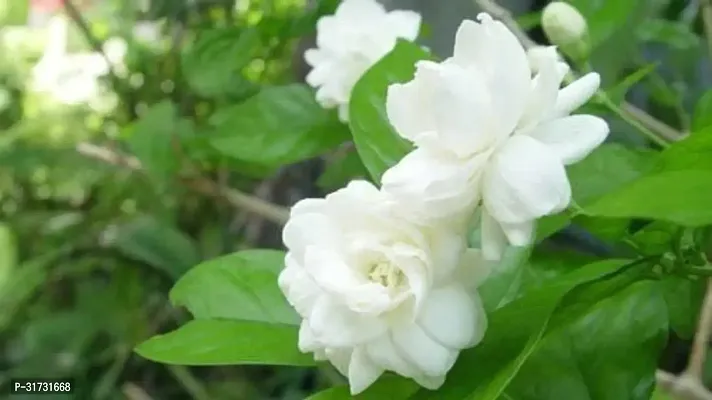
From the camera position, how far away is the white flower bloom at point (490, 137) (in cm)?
30

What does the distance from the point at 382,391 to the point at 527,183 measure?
114 millimetres

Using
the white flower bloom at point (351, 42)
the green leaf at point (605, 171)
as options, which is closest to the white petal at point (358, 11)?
the white flower bloom at point (351, 42)

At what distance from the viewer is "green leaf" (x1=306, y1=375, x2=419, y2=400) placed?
36 centimetres

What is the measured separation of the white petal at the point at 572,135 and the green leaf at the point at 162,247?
764mm

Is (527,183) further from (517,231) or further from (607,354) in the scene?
(607,354)

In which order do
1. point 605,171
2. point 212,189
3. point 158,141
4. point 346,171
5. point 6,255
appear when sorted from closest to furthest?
point 605,171 < point 346,171 < point 158,141 < point 212,189 < point 6,255


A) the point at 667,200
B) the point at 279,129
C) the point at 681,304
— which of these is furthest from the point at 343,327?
the point at 279,129

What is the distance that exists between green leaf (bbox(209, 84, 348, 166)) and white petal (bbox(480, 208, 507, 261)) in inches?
12.9

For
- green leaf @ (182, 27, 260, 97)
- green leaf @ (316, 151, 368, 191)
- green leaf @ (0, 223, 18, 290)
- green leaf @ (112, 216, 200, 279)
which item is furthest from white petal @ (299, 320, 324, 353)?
green leaf @ (0, 223, 18, 290)

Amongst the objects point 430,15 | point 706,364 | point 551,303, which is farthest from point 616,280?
point 430,15

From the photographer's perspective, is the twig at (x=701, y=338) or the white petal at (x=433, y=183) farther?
the twig at (x=701, y=338)

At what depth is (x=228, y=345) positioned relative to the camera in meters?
0.38

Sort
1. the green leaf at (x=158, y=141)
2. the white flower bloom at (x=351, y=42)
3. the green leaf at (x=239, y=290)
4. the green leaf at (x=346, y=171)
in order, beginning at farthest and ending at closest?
the green leaf at (x=158, y=141)
the green leaf at (x=346, y=171)
the white flower bloom at (x=351, y=42)
the green leaf at (x=239, y=290)

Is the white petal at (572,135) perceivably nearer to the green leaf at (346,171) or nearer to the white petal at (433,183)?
the white petal at (433,183)
